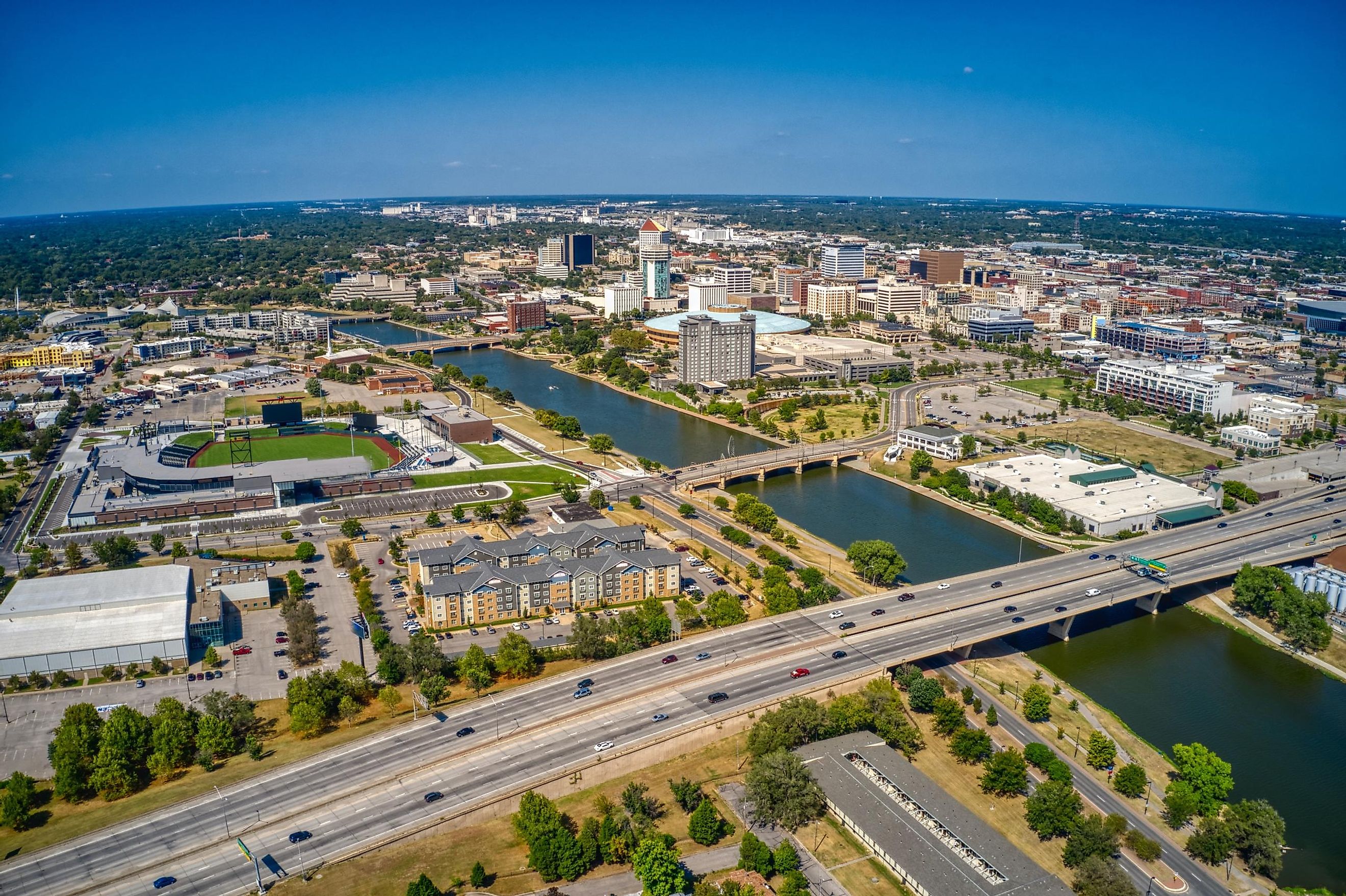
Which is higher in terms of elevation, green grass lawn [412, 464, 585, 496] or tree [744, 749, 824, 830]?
green grass lawn [412, 464, 585, 496]

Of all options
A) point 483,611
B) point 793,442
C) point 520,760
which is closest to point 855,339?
point 793,442

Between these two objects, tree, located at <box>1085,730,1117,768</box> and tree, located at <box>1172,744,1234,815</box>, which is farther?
tree, located at <box>1085,730,1117,768</box>

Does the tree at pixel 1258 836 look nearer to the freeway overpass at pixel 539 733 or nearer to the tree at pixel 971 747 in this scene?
the freeway overpass at pixel 539 733

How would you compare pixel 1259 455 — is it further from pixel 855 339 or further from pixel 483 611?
pixel 483 611

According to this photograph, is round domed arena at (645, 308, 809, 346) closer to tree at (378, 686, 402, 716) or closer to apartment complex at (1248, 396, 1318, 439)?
apartment complex at (1248, 396, 1318, 439)

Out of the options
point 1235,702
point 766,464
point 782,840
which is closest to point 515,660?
point 782,840

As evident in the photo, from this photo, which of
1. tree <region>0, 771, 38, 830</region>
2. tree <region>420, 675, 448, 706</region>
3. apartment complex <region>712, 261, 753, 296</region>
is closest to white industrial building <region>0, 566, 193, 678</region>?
tree <region>0, 771, 38, 830</region>
